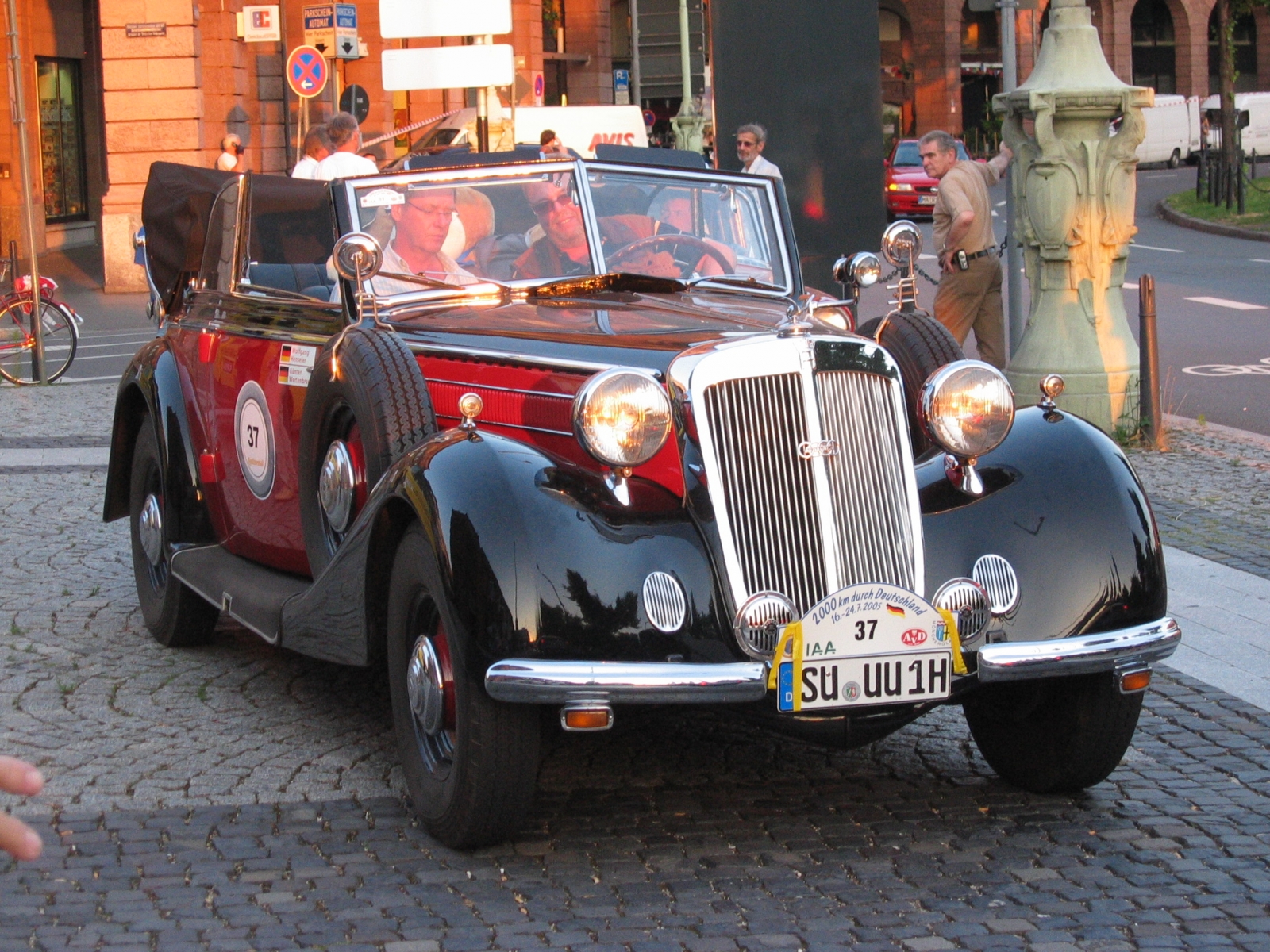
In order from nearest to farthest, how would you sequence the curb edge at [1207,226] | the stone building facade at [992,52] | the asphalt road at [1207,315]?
the asphalt road at [1207,315] < the curb edge at [1207,226] < the stone building facade at [992,52]

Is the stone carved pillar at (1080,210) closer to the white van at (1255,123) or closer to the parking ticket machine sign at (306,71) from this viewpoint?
the parking ticket machine sign at (306,71)

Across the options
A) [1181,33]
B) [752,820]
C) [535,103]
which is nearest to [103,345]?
Answer: [752,820]

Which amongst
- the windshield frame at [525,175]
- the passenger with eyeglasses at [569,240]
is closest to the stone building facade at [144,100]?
the windshield frame at [525,175]

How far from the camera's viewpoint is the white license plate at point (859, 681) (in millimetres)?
4230

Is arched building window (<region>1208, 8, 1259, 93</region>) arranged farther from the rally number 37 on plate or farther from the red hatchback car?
the rally number 37 on plate

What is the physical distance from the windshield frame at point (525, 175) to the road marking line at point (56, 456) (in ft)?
18.4

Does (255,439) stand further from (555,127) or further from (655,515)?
(555,127)

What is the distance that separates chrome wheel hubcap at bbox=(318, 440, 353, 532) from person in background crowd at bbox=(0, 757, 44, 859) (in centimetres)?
284

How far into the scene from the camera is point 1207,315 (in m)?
18.8

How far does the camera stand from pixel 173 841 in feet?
15.2

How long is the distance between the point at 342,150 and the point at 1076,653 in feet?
27.9

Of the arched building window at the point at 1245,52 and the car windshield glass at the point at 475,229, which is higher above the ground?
the arched building window at the point at 1245,52

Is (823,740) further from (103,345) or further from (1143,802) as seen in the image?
(103,345)

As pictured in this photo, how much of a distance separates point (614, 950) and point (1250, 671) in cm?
321
